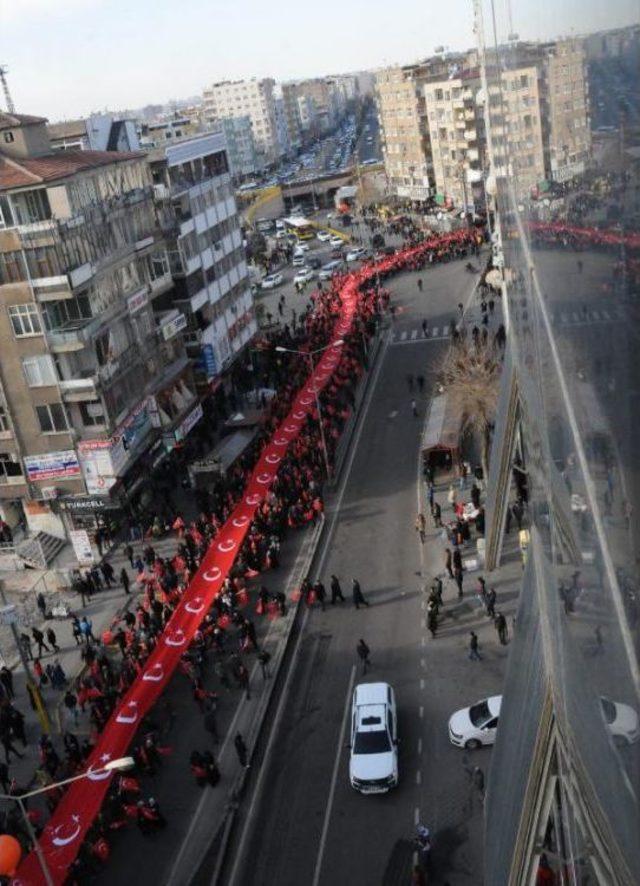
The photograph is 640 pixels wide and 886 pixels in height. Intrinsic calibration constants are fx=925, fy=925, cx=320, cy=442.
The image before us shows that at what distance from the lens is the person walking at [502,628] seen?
65.0 ft

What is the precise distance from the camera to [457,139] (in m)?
82.1

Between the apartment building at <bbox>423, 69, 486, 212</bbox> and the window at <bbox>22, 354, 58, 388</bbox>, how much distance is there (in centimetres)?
5490

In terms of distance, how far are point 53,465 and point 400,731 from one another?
49.5ft

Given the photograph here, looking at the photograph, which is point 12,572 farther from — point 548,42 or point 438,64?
point 438,64

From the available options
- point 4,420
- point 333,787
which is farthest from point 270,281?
point 333,787

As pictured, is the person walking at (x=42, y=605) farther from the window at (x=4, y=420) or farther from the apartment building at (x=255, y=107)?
the apartment building at (x=255, y=107)

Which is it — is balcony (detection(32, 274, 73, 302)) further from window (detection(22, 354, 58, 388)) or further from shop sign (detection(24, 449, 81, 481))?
shop sign (detection(24, 449, 81, 481))

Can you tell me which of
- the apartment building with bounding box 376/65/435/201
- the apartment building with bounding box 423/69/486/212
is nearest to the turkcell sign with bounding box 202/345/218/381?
the apartment building with bounding box 423/69/486/212

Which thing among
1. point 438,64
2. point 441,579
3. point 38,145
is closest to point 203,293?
point 38,145

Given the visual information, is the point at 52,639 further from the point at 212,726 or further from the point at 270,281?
the point at 270,281

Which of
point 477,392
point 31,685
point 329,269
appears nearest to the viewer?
point 31,685

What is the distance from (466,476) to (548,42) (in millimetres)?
26098

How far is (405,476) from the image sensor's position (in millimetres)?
31250

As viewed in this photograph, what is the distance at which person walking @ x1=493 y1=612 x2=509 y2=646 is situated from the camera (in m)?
19.8
